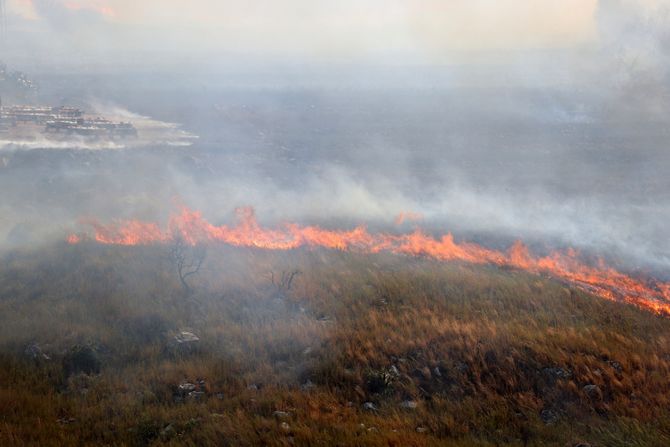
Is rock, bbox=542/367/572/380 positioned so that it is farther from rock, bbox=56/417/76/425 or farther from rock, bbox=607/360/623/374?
rock, bbox=56/417/76/425

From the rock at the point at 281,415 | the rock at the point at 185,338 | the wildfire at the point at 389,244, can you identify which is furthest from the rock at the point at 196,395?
the wildfire at the point at 389,244

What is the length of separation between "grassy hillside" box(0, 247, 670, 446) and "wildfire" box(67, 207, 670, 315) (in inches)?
140

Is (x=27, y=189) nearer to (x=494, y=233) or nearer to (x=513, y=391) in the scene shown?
(x=494, y=233)

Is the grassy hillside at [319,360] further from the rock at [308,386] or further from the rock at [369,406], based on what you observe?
the rock at [369,406]

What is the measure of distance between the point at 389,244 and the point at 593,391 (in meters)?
14.9

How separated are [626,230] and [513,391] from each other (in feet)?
81.4

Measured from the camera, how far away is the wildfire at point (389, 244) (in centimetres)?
1872

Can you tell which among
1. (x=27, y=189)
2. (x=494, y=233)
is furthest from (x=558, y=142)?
(x=27, y=189)

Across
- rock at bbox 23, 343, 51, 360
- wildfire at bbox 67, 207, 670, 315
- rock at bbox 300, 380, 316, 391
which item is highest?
rock at bbox 300, 380, 316, 391

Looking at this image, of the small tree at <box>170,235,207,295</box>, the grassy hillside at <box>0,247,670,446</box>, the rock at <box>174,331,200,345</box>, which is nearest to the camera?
the grassy hillside at <box>0,247,670,446</box>

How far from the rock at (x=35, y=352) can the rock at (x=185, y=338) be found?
8.45ft

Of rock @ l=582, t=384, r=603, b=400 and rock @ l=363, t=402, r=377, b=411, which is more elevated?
rock @ l=582, t=384, r=603, b=400

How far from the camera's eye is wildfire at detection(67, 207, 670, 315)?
1872 cm

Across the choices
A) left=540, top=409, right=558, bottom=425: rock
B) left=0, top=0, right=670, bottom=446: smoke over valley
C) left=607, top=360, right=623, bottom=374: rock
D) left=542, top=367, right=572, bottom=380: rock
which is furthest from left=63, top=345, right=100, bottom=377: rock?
left=607, top=360, right=623, bottom=374: rock
